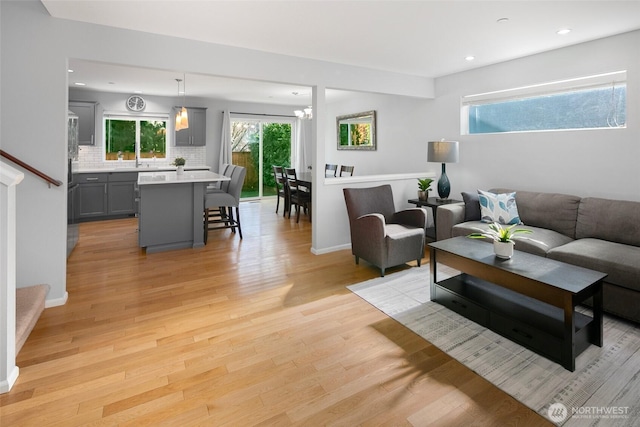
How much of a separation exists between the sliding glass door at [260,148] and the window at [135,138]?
67.1 inches

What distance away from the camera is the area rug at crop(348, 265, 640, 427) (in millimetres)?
1790

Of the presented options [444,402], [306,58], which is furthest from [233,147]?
[444,402]

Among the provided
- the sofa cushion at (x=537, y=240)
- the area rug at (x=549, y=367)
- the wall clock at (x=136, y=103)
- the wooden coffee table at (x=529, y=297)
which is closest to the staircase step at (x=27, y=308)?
the area rug at (x=549, y=367)

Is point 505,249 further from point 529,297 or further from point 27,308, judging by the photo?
point 27,308

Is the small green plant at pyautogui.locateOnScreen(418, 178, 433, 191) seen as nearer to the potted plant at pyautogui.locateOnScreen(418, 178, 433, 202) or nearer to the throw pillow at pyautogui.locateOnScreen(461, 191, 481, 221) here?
the potted plant at pyautogui.locateOnScreen(418, 178, 433, 202)

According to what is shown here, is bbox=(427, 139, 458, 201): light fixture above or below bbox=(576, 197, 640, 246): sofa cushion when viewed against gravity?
above

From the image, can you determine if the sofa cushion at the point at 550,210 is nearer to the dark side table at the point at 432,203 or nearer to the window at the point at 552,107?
the window at the point at 552,107

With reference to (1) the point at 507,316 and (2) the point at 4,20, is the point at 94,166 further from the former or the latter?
(1) the point at 507,316

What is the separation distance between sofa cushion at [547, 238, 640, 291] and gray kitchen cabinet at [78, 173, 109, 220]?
7.15 meters

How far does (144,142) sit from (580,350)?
810 cm

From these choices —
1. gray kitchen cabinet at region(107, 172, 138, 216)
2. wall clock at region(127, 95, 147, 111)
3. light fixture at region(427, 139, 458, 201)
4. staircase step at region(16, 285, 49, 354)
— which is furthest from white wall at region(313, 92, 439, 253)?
wall clock at region(127, 95, 147, 111)

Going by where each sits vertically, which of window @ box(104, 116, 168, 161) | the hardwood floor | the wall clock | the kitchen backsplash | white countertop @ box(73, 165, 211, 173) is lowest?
the hardwood floor

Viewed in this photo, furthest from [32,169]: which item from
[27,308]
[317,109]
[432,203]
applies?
[432,203]

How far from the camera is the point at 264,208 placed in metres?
7.94
